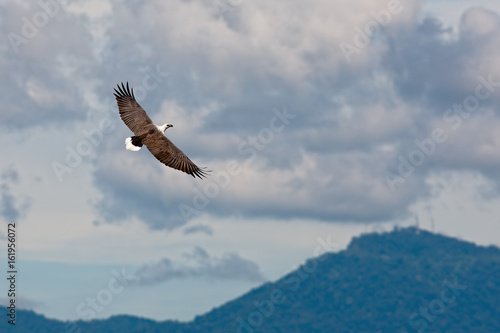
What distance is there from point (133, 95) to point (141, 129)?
207cm

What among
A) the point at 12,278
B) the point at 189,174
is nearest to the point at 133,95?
the point at 189,174

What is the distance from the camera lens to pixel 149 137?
46.2 metres

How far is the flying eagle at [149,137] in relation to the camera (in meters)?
46.1

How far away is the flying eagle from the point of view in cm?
4612

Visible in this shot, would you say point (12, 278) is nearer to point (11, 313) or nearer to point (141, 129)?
point (11, 313)

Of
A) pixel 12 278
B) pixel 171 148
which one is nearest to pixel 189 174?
pixel 171 148

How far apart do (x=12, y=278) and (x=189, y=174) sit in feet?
61.7

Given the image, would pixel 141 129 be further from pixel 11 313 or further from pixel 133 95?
pixel 11 313

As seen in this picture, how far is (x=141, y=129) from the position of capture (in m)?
46.5

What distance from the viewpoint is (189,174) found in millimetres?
45812

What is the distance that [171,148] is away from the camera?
46312 mm

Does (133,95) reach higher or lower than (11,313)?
higher

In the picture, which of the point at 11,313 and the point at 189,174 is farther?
the point at 11,313

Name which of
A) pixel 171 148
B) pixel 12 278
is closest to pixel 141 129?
pixel 171 148
